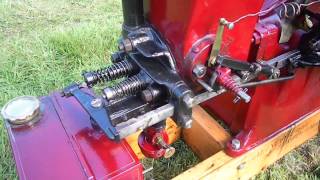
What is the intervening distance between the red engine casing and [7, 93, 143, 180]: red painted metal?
0.31 meters

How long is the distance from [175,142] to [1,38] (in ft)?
5.19

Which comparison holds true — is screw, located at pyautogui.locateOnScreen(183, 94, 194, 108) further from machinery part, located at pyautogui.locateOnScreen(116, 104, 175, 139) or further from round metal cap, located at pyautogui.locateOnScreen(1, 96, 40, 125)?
round metal cap, located at pyautogui.locateOnScreen(1, 96, 40, 125)

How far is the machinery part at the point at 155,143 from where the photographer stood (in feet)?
3.48

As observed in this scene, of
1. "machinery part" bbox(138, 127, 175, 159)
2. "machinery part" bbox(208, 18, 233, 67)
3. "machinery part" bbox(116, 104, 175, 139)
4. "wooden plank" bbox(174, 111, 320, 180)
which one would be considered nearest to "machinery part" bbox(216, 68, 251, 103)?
"machinery part" bbox(208, 18, 233, 67)

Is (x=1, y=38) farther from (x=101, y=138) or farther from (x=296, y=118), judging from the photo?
(x=296, y=118)

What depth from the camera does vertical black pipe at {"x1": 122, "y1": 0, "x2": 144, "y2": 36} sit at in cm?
92

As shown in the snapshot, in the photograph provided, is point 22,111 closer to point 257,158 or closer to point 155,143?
point 155,143

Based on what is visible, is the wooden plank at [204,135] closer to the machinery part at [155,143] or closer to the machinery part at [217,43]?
the machinery part at [155,143]

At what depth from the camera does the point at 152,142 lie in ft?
3.55

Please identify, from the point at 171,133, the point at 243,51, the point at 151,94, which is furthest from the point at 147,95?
the point at 171,133

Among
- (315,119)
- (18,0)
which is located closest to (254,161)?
(315,119)

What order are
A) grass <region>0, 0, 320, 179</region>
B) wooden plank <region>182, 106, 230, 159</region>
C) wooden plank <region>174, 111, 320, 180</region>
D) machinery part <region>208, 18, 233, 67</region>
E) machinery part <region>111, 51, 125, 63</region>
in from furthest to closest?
grass <region>0, 0, 320, 179</region>, wooden plank <region>182, 106, 230, 159</region>, wooden plank <region>174, 111, 320, 180</region>, machinery part <region>111, 51, 125, 63</region>, machinery part <region>208, 18, 233, 67</region>

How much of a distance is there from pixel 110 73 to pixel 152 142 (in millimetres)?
275

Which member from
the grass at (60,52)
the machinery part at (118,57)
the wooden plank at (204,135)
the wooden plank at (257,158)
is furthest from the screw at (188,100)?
the grass at (60,52)
